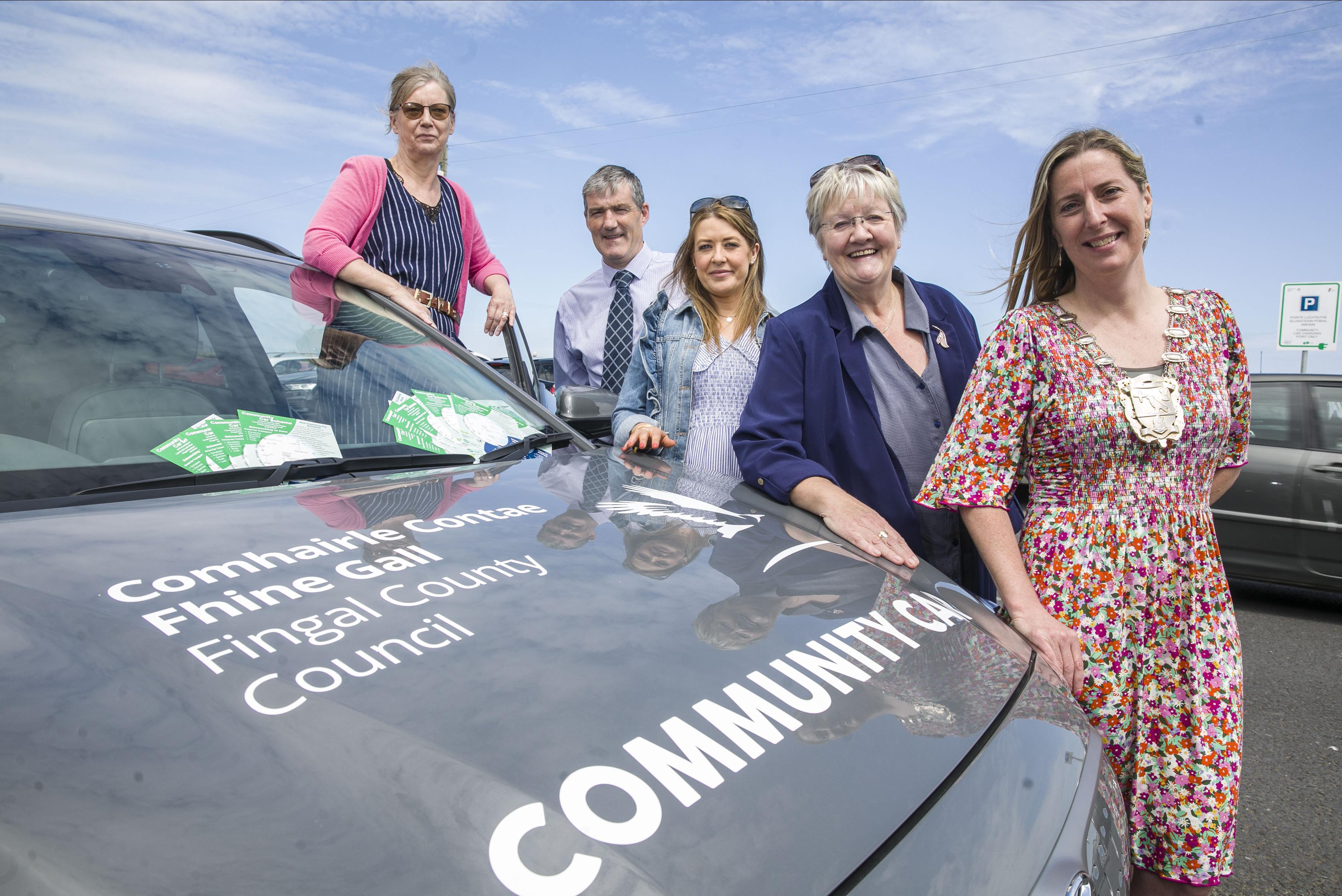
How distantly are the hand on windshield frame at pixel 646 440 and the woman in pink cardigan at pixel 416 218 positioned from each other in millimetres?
694

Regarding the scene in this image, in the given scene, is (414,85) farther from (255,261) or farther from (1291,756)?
(1291,756)

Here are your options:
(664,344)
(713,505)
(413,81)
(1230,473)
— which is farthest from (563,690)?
(413,81)

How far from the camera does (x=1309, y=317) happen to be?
35.4 feet

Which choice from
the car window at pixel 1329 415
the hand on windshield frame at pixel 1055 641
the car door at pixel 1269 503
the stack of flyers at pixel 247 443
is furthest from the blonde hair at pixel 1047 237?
the car window at pixel 1329 415

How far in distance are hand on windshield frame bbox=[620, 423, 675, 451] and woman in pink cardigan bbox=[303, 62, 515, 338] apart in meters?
0.69

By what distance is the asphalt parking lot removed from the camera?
101 inches

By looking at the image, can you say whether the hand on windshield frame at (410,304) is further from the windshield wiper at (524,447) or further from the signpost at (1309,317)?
the signpost at (1309,317)

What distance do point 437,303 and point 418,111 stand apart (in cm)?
66

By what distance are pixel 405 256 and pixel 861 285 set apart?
1541 millimetres

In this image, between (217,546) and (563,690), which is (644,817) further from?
(217,546)

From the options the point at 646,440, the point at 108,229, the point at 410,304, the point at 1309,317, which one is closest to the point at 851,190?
the point at 646,440

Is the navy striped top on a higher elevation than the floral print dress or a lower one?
higher

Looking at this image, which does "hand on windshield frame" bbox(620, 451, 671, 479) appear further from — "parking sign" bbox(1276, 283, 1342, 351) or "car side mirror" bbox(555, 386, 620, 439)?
"parking sign" bbox(1276, 283, 1342, 351)

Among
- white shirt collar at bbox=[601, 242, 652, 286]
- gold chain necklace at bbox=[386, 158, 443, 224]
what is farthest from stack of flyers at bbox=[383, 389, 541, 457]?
white shirt collar at bbox=[601, 242, 652, 286]
